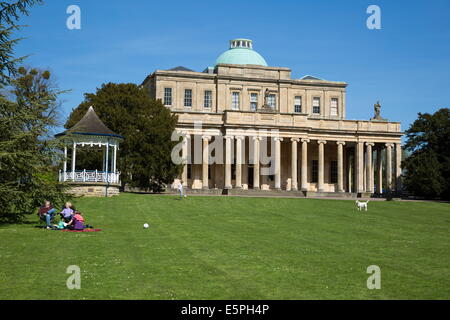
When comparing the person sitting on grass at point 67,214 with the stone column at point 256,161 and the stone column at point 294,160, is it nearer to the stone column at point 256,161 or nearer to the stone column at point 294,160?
the stone column at point 256,161

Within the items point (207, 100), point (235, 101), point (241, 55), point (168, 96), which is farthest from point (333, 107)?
point (168, 96)

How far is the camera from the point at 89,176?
40.6 meters

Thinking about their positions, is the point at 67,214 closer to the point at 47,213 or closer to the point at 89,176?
the point at 47,213

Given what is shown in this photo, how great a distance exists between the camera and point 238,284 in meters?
11.7

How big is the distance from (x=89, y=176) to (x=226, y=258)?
27.4 m

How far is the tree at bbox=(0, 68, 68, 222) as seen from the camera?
2173 cm

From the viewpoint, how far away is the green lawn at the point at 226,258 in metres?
11.2

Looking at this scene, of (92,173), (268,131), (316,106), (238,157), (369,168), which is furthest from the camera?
(316,106)

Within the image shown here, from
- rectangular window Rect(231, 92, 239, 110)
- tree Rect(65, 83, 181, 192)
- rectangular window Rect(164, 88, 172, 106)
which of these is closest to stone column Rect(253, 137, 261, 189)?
tree Rect(65, 83, 181, 192)

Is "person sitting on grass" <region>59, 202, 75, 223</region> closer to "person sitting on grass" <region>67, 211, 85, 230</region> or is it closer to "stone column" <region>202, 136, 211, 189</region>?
"person sitting on grass" <region>67, 211, 85, 230</region>

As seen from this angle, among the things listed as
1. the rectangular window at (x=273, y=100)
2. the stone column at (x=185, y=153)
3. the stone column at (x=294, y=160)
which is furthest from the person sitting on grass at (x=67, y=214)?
the rectangular window at (x=273, y=100)

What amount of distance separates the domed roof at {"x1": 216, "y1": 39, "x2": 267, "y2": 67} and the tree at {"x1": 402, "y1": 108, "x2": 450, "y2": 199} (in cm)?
2352
